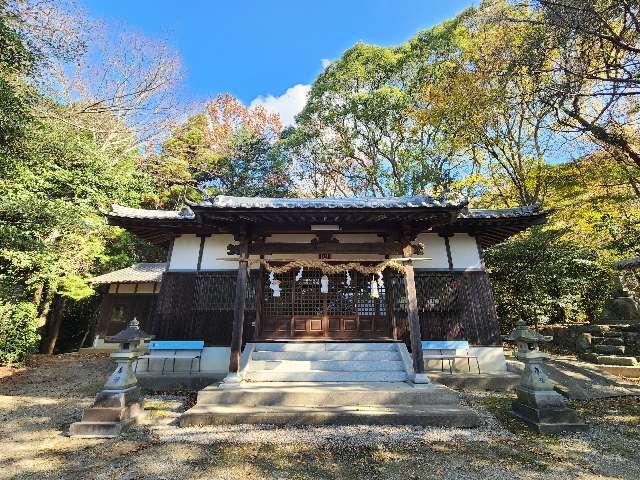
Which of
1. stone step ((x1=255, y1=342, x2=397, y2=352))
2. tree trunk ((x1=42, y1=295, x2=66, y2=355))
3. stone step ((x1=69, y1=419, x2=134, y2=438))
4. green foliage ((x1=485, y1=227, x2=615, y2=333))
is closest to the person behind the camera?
stone step ((x1=69, y1=419, x2=134, y2=438))

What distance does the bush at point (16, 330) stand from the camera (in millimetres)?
11750

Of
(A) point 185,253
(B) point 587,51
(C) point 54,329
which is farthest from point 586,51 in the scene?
(C) point 54,329

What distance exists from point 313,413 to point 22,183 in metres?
13.7

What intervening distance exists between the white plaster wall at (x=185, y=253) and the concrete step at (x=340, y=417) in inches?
201

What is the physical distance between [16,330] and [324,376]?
12.0 meters

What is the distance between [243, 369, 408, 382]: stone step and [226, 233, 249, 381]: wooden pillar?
435mm

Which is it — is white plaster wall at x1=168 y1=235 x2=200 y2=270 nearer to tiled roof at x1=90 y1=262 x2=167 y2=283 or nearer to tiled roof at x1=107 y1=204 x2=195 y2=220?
tiled roof at x1=107 y1=204 x2=195 y2=220

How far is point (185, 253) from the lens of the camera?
1055cm

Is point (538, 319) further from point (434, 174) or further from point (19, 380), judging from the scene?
point (19, 380)

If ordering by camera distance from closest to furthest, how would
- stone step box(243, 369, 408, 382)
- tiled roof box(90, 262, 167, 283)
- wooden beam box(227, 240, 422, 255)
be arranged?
stone step box(243, 369, 408, 382) → wooden beam box(227, 240, 422, 255) → tiled roof box(90, 262, 167, 283)

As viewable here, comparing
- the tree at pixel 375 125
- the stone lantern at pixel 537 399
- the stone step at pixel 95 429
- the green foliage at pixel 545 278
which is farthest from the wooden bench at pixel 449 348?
the tree at pixel 375 125

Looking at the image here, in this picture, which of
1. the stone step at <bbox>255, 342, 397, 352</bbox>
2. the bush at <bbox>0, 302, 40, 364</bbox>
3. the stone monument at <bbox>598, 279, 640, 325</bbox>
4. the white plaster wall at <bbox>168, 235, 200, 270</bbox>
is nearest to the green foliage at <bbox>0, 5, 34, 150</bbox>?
the bush at <bbox>0, 302, 40, 364</bbox>

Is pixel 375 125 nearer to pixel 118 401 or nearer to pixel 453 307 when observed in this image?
pixel 453 307

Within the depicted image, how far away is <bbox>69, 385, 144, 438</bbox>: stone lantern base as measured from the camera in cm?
580
